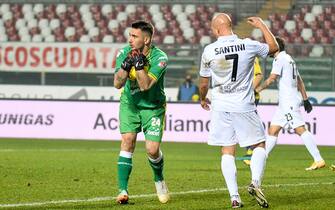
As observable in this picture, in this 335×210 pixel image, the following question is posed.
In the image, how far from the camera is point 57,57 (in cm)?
3303

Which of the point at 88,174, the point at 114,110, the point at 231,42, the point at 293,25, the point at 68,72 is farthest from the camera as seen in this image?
the point at 293,25

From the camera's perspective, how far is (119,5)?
126ft

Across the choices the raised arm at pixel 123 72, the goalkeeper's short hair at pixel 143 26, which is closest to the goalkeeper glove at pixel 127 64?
the raised arm at pixel 123 72

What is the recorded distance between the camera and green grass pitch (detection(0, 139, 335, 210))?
11.3 m

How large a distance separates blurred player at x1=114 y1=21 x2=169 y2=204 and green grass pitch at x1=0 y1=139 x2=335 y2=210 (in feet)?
1.24

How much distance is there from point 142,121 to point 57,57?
21764 millimetres

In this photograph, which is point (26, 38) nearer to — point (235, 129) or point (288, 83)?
point (288, 83)

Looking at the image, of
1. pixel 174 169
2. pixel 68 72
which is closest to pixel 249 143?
pixel 174 169

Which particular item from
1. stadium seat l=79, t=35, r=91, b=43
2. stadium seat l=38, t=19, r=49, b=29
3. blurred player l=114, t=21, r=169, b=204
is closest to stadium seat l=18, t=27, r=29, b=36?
stadium seat l=38, t=19, r=49, b=29

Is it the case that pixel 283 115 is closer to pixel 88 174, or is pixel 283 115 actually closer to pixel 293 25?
pixel 88 174

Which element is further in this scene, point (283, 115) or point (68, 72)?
point (68, 72)

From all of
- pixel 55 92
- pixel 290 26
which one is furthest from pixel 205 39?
pixel 55 92

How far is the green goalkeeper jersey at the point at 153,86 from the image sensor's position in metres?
11.2

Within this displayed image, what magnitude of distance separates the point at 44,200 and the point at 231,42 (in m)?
2.73
